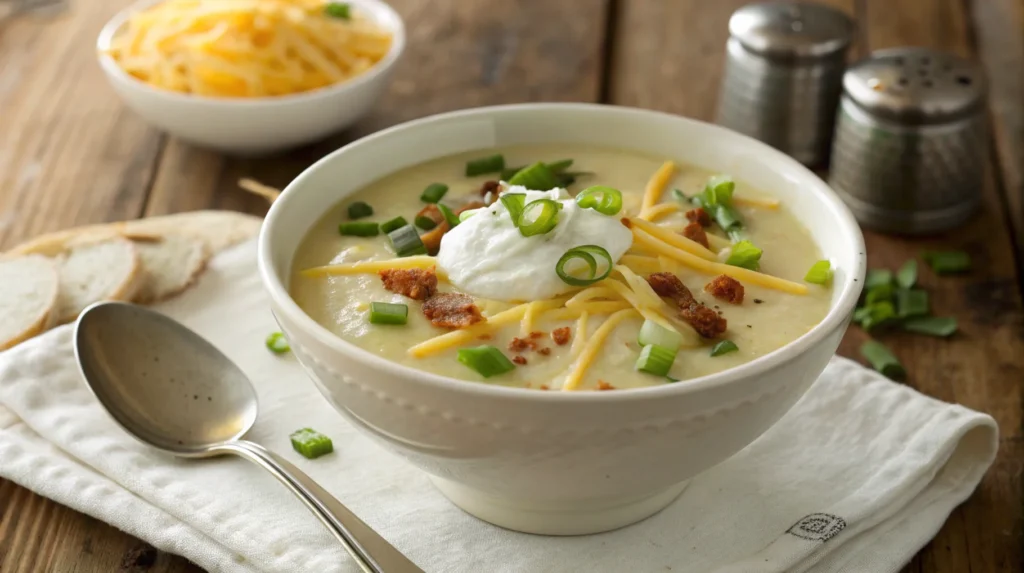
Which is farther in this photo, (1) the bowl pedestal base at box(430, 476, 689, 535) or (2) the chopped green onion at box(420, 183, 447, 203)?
(2) the chopped green onion at box(420, 183, 447, 203)

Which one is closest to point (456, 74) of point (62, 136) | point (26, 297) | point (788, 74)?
point (788, 74)

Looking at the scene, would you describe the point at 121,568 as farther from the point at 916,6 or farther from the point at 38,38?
the point at 916,6

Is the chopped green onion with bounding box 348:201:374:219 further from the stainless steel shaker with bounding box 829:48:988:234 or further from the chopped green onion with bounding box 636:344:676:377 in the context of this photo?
the stainless steel shaker with bounding box 829:48:988:234

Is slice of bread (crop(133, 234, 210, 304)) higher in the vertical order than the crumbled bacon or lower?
lower

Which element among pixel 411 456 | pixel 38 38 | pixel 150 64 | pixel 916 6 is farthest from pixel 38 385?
pixel 916 6

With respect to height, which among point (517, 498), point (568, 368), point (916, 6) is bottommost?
point (916, 6)

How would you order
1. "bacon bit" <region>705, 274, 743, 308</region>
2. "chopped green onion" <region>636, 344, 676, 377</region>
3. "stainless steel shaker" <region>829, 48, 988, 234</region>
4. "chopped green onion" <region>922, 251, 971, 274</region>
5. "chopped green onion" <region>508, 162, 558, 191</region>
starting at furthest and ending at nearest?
"stainless steel shaker" <region>829, 48, 988, 234</region> < "chopped green onion" <region>922, 251, 971, 274</region> < "chopped green onion" <region>508, 162, 558, 191</region> < "bacon bit" <region>705, 274, 743, 308</region> < "chopped green onion" <region>636, 344, 676, 377</region>

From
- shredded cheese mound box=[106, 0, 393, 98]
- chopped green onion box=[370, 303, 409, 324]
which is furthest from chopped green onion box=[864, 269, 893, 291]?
shredded cheese mound box=[106, 0, 393, 98]
